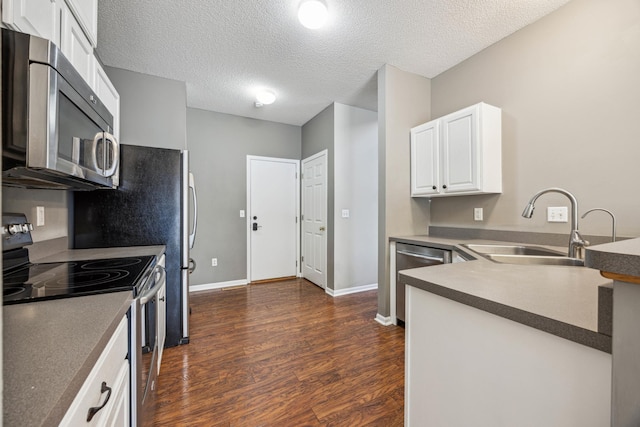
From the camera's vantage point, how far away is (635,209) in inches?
65.9

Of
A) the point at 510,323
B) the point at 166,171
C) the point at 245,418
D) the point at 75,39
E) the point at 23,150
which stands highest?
the point at 75,39

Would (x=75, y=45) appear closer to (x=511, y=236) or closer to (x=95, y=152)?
(x=95, y=152)

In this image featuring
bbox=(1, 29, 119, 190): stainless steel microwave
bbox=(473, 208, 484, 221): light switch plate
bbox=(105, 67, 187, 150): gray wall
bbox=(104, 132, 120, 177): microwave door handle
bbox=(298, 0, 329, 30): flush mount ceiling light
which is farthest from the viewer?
bbox=(105, 67, 187, 150): gray wall

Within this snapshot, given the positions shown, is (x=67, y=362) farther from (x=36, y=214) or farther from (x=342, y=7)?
(x=342, y=7)

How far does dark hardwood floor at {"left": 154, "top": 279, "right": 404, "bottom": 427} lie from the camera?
1516mm

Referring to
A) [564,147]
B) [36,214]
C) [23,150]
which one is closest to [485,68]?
[564,147]

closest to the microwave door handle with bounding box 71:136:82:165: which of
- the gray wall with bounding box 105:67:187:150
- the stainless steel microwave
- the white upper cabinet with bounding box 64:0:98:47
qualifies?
the stainless steel microwave

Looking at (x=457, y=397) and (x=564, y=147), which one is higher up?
(x=564, y=147)

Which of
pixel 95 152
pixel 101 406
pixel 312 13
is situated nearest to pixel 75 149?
pixel 95 152

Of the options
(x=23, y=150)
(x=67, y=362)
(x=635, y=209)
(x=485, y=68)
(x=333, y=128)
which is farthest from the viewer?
(x=333, y=128)

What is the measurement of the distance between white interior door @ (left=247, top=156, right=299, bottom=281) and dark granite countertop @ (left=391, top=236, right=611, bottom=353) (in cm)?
320

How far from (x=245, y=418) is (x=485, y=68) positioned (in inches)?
125

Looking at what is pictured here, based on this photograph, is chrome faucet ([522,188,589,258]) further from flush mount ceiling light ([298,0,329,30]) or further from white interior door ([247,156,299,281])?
white interior door ([247,156,299,281])

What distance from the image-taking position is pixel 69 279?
1106 mm
